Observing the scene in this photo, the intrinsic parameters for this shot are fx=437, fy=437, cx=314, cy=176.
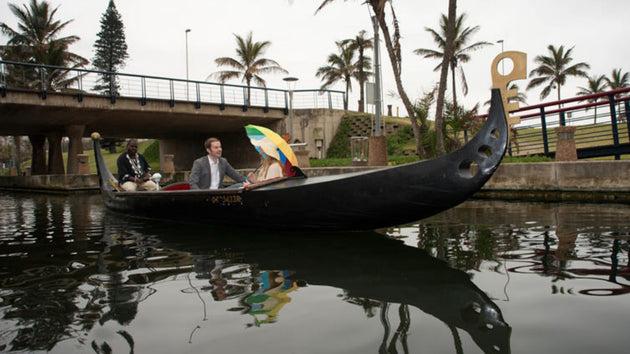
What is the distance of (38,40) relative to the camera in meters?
29.7

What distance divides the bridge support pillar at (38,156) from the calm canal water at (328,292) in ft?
78.5

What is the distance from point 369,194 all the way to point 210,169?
3.02m

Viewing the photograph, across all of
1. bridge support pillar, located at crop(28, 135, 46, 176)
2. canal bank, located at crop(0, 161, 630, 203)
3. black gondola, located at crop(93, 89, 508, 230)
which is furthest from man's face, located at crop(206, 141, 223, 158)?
bridge support pillar, located at crop(28, 135, 46, 176)

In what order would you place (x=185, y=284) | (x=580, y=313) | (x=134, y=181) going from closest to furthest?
(x=580, y=313)
(x=185, y=284)
(x=134, y=181)

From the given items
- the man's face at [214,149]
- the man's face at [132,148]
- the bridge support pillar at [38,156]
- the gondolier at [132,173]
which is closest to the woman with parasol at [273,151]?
the man's face at [214,149]

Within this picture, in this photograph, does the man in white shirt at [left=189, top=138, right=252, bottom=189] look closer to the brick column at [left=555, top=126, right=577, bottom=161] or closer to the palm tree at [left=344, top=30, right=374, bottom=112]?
the brick column at [left=555, top=126, right=577, bottom=161]

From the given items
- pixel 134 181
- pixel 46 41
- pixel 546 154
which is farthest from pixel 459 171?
pixel 46 41

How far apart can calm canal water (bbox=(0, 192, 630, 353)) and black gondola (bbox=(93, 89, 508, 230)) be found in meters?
0.30

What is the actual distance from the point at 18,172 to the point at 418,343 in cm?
3856

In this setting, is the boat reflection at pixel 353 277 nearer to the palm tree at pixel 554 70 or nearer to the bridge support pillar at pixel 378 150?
the bridge support pillar at pixel 378 150

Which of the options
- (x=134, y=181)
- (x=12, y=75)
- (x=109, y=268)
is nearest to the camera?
(x=109, y=268)

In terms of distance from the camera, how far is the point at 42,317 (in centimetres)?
282

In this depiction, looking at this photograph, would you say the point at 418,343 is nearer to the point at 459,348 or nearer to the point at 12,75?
the point at 459,348

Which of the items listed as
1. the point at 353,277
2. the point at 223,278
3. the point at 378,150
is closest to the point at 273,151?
the point at 223,278
